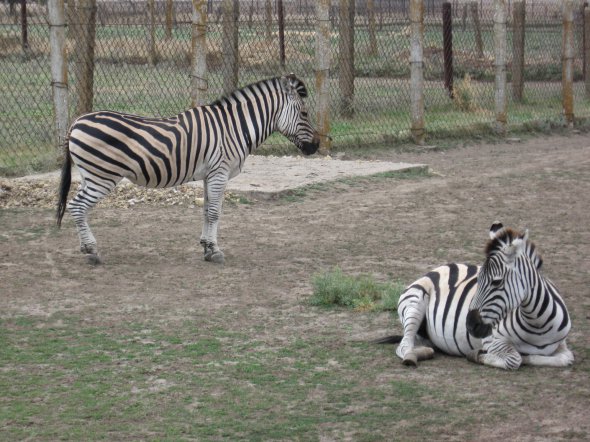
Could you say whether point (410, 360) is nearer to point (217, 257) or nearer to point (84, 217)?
point (217, 257)

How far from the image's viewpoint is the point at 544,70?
2158cm

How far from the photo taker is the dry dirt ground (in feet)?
17.3

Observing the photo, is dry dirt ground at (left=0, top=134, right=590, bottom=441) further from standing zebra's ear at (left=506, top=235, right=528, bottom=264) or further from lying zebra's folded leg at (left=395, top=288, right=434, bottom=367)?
standing zebra's ear at (left=506, top=235, right=528, bottom=264)

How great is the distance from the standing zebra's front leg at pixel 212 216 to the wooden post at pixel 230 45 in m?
5.30

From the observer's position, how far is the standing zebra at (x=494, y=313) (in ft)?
17.1

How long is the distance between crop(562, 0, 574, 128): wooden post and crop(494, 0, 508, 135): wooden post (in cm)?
169

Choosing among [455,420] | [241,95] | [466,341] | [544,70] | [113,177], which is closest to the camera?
[455,420]

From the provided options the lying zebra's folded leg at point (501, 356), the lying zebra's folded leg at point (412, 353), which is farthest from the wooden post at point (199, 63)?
the lying zebra's folded leg at point (501, 356)

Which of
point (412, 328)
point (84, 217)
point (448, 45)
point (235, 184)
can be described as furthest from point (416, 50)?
point (412, 328)

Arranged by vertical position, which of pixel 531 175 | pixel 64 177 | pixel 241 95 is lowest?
pixel 531 175

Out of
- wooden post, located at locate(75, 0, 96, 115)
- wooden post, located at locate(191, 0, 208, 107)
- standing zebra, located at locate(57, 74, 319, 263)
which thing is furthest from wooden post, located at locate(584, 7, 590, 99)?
standing zebra, located at locate(57, 74, 319, 263)

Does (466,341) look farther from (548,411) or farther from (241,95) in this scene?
(241,95)

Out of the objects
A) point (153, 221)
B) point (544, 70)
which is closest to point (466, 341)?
point (153, 221)

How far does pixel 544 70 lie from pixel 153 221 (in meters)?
14.1
